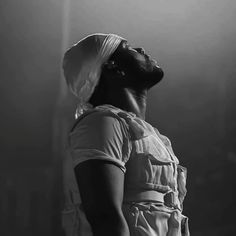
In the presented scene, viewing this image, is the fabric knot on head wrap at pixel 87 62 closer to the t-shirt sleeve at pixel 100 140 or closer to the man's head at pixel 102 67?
the man's head at pixel 102 67

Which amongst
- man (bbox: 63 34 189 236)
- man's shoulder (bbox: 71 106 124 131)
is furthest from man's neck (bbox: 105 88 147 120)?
man's shoulder (bbox: 71 106 124 131)

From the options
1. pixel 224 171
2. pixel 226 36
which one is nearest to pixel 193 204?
pixel 224 171

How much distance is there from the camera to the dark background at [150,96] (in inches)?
156

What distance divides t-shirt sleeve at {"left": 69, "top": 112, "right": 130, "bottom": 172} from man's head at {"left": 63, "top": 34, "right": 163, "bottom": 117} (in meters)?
0.31

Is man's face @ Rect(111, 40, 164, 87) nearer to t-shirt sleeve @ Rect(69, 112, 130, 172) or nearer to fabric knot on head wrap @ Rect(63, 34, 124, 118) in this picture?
fabric knot on head wrap @ Rect(63, 34, 124, 118)

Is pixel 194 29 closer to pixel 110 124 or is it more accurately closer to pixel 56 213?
pixel 56 213

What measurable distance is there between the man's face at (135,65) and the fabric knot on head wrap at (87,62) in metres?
0.03

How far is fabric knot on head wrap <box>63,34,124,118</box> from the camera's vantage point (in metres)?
1.84

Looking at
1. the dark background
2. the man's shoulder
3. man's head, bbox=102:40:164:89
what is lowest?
the dark background

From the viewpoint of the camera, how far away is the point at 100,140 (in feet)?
4.85

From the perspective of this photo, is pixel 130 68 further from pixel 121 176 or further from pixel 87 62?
pixel 121 176

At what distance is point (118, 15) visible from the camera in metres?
4.39

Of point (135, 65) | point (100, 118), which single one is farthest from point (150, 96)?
point (100, 118)

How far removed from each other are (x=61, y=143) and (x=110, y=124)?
8.74 feet
